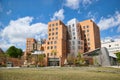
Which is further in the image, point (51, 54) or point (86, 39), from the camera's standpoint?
point (86, 39)

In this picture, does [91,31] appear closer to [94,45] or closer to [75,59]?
[94,45]

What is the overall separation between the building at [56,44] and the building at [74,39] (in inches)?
58.0

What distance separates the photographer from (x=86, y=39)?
3834 cm

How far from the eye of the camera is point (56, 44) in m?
33.9

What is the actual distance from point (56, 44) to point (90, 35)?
348 inches

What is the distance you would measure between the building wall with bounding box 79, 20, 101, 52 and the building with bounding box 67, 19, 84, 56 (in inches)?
49.9

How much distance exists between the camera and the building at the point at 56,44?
30.9 meters

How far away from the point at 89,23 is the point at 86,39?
12.5 feet

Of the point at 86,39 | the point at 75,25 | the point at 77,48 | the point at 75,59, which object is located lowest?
the point at 75,59

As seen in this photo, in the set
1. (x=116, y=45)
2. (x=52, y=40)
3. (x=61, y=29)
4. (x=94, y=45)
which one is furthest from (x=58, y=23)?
(x=116, y=45)

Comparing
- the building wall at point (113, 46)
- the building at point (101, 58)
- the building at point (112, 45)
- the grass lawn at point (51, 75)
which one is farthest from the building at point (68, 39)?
the grass lawn at point (51, 75)

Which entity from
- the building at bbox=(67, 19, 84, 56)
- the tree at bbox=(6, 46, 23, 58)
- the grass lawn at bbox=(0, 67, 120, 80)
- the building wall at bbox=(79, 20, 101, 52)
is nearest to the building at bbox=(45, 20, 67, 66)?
the building at bbox=(67, 19, 84, 56)

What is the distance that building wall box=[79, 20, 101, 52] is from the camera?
37.1 meters

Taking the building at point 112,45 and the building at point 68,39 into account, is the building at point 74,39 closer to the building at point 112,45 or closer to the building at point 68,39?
the building at point 68,39
